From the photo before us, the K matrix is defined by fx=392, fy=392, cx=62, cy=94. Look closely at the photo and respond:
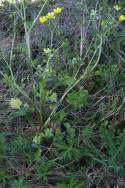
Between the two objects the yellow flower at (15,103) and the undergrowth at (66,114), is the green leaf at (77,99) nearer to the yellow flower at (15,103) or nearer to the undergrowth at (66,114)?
the undergrowth at (66,114)

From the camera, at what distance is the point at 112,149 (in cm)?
185

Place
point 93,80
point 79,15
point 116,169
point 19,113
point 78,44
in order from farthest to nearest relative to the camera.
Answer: point 79,15
point 78,44
point 93,80
point 19,113
point 116,169

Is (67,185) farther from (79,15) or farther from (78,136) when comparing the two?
(79,15)

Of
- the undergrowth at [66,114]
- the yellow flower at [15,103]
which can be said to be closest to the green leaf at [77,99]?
the undergrowth at [66,114]

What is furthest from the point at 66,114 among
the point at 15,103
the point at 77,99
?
the point at 15,103

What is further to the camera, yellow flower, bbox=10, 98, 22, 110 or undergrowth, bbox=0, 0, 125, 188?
yellow flower, bbox=10, 98, 22, 110

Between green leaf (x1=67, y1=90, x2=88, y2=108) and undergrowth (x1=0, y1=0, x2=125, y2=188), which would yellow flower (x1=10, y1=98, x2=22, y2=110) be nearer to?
undergrowth (x1=0, y1=0, x2=125, y2=188)

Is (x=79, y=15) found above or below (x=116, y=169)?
above

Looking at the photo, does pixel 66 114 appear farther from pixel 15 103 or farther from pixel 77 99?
pixel 15 103

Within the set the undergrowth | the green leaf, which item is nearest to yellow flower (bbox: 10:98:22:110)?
the undergrowth

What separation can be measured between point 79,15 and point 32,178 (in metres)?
1.28

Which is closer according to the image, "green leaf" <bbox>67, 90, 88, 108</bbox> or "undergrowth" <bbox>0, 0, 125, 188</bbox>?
"undergrowth" <bbox>0, 0, 125, 188</bbox>

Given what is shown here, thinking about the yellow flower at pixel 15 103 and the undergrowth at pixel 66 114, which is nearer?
the undergrowth at pixel 66 114

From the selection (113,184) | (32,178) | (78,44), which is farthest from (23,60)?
(113,184)
